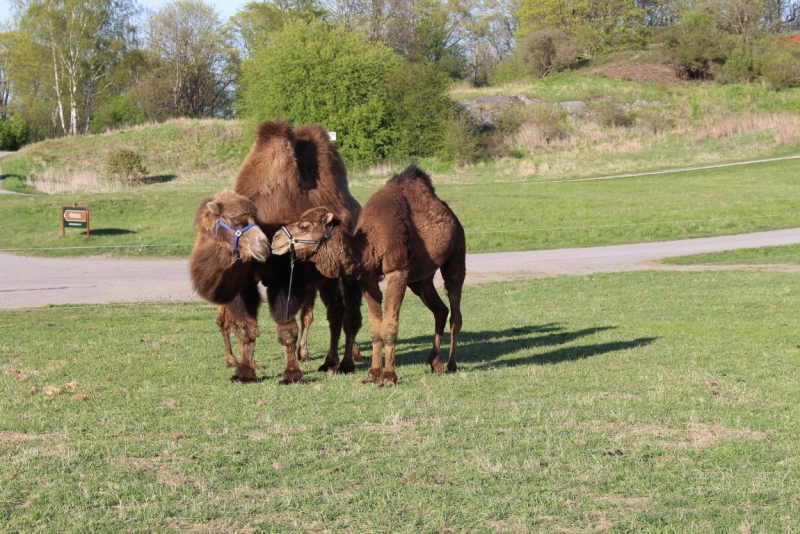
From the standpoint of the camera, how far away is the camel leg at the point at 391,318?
930cm

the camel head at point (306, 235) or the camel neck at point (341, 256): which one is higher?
the camel head at point (306, 235)

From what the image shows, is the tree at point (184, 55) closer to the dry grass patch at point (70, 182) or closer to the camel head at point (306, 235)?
the dry grass patch at point (70, 182)

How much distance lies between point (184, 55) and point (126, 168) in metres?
43.3

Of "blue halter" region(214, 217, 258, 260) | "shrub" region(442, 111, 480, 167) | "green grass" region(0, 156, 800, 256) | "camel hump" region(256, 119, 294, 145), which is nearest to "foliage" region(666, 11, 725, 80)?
"shrub" region(442, 111, 480, 167)

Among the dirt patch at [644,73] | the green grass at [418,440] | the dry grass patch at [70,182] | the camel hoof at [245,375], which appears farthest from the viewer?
the dirt patch at [644,73]

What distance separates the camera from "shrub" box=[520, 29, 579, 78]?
8456 cm

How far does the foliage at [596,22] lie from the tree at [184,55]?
117 feet

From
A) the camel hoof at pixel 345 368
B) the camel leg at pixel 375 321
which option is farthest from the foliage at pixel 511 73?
the camel leg at pixel 375 321

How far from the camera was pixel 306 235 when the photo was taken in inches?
354

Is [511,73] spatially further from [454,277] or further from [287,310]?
[287,310]

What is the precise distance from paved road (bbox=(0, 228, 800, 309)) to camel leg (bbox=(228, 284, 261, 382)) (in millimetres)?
9115

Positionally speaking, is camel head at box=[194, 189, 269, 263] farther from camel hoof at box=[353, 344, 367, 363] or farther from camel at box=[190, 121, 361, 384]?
camel hoof at box=[353, 344, 367, 363]

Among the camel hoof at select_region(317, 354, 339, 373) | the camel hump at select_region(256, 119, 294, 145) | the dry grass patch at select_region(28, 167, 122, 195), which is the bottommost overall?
the camel hoof at select_region(317, 354, 339, 373)

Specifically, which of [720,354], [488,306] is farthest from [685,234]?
[720,354]
